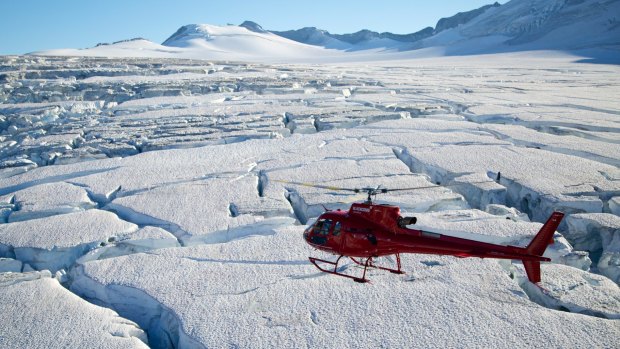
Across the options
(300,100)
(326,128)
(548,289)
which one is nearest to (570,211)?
(548,289)

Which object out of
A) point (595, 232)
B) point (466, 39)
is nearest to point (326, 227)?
point (595, 232)

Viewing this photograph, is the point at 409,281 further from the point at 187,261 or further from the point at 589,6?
the point at 589,6

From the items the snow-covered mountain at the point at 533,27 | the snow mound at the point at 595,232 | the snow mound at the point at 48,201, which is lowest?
the snow mound at the point at 595,232

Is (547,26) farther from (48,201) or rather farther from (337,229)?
(48,201)

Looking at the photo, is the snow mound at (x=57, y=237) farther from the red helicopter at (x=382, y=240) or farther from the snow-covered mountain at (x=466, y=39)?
the snow-covered mountain at (x=466, y=39)

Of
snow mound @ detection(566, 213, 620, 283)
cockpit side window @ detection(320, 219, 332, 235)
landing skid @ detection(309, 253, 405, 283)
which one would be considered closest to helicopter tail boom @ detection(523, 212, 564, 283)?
landing skid @ detection(309, 253, 405, 283)

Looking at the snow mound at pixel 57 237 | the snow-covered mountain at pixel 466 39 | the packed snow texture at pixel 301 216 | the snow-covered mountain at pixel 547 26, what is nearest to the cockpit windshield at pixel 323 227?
the packed snow texture at pixel 301 216
